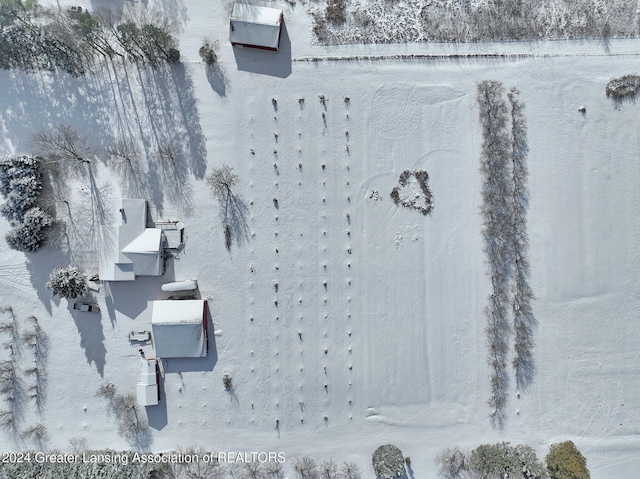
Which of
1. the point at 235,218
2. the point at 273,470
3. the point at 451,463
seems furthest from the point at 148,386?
the point at 451,463

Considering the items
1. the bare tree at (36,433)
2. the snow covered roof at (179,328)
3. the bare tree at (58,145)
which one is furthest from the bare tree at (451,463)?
the bare tree at (58,145)

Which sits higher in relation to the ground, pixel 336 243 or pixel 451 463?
pixel 336 243

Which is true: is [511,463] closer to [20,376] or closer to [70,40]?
[20,376]

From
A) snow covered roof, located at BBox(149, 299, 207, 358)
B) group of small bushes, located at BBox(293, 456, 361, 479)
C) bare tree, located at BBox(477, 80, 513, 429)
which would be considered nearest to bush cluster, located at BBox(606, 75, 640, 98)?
bare tree, located at BBox(477, 80, 513, 429)

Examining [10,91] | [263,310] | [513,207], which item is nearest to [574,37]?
[513,207]

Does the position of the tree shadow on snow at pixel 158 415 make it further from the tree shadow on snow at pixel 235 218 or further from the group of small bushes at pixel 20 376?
the tree shadow on snow at pixel 235 218

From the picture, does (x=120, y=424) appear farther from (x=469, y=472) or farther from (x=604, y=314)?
(x=604, y=314)

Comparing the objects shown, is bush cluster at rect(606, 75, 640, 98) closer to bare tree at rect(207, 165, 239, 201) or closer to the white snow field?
the white snow field
